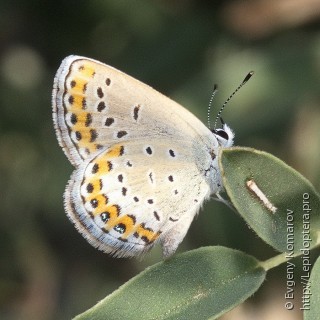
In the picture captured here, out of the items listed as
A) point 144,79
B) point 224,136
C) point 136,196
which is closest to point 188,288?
point 136,196

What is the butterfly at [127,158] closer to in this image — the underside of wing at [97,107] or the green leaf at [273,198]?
the underside of wing at [97,107]

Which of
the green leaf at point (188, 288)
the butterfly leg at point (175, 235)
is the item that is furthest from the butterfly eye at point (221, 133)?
the green leaf at point (188, 288)

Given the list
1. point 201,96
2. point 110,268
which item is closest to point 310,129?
point 201,96

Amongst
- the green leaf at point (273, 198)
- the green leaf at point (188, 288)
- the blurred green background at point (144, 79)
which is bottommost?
the blurred green background at point (144, 79)

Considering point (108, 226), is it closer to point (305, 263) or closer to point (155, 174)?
point (155, 174)

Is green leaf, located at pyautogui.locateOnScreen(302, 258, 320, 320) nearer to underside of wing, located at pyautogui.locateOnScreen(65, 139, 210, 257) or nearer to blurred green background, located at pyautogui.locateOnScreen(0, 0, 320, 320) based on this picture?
underside of wing, located at pyautogui.locateOnScreen(65, 139, 210, 257)

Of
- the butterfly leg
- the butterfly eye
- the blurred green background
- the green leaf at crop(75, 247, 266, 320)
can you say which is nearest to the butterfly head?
the butterfly eye

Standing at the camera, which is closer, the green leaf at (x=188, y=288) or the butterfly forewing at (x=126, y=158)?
the green leaf at (x=188, y=288)

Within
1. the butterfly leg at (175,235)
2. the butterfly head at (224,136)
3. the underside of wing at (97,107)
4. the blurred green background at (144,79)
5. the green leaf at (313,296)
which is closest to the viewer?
the green leaf at (313,296)

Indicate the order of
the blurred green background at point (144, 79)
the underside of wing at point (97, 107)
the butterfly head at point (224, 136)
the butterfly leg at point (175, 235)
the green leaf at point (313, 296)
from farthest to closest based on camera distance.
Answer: the blurred green background at point (144, 79)
the butterfly head at point (224, 136)
the underside of wing at point (97, 107)
the butterfly leg at point (175, 235)
the green leaf at point (313, 296)
